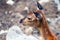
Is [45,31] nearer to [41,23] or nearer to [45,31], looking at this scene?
[45,31]

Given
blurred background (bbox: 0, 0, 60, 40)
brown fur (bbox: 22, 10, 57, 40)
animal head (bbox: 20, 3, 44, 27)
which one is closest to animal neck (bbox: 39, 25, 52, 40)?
brown fur (bbox: 22, 10, 57, 40)

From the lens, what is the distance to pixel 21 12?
9.38m

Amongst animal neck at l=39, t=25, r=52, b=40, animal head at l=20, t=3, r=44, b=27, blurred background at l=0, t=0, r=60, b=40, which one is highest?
blurred background at l=0, t=0, r=60, b=40

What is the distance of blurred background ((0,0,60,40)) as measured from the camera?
818cm

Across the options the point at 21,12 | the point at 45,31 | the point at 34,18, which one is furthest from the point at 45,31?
the point at 21,12

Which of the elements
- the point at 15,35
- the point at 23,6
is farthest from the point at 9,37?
the point at 23,6

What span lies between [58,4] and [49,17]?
3.22 feet

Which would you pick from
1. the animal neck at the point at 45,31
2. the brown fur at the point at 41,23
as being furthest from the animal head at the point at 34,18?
the animal neck at the point at 45,31

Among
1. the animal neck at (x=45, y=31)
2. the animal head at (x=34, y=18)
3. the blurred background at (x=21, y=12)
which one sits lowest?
the animal neck at (x=45, y=31)

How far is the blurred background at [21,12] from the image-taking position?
26.8 ft

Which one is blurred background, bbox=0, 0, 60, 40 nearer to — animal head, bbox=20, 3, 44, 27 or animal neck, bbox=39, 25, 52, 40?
animal neck, bbox=39, 25, 52, 40

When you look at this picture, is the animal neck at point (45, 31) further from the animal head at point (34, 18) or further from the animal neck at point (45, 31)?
the animal head at point (34, 18)

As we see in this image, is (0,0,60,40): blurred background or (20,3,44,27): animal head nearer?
(20,3,44,27): animal head

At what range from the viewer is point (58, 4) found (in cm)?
979
